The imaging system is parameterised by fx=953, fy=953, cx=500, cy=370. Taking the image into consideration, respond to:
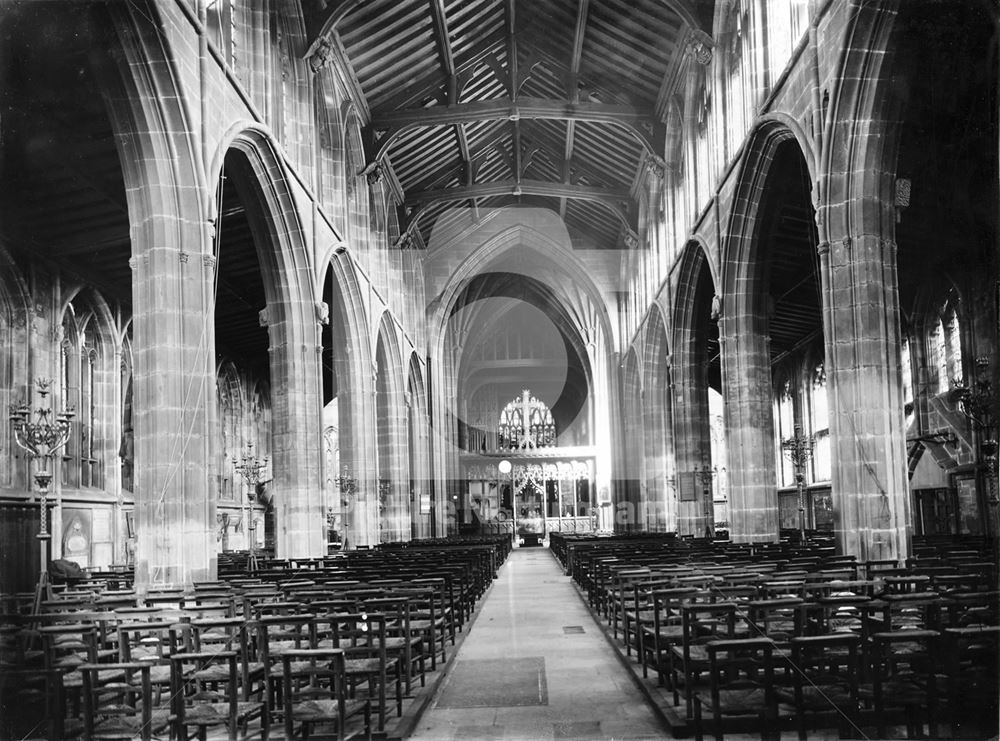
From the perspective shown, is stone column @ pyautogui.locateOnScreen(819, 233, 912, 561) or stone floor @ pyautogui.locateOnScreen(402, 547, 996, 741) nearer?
stone floor @ pyautogui.locateOnScreen(402, 547, 996, 741)

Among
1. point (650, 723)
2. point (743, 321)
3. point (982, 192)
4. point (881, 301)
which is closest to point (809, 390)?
point (743, 321)

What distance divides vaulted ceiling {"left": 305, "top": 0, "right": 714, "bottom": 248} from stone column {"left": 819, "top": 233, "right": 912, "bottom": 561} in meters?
9.58

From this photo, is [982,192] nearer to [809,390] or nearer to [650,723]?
[650,723]

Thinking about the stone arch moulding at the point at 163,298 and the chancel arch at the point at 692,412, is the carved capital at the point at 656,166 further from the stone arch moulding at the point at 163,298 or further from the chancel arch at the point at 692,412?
the stone arch moulding at the point at 163,298

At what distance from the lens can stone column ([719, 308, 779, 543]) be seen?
19.0 meters

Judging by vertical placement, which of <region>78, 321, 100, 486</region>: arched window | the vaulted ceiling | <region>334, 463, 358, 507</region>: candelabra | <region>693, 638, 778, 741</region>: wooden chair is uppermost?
the vaulted ceiling

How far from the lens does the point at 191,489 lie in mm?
12344

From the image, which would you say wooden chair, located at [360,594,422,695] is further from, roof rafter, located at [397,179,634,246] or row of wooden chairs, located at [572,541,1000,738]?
roof rafter, located at [397,179,634,246]

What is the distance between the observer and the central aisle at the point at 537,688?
258 inches

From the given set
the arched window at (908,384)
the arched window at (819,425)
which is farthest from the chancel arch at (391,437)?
the arched window at (908,384)

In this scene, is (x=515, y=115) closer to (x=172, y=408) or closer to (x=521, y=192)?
(x=521, y=192)

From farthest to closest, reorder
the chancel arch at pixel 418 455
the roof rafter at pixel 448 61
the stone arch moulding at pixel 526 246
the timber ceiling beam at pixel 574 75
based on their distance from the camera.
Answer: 1. the stone arch moulding at pixel 526 246
2. the chancel arch at pixel 418 455
3. the timber ceiling beam at pixel 574 75
4. the roof rafter at pixel 448 61

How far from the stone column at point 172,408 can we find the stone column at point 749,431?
10.7 meters

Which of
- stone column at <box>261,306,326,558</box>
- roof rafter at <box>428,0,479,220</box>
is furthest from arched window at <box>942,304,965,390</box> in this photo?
stone column at <box>261,306,326,558</box>
